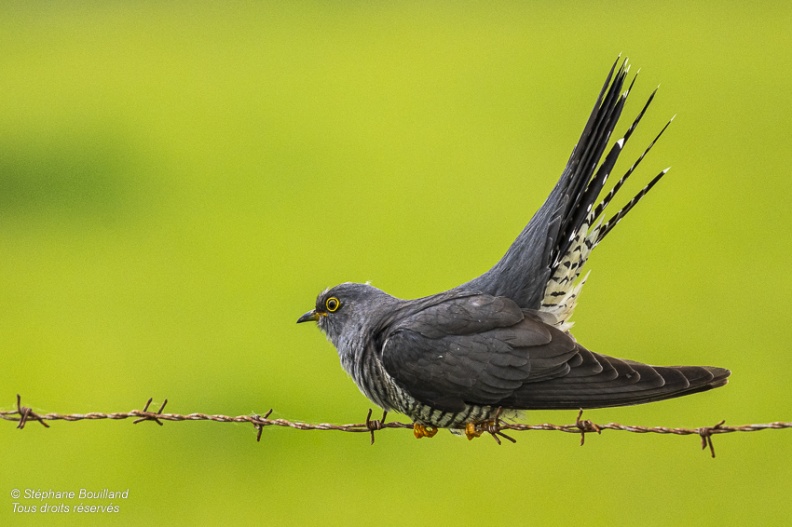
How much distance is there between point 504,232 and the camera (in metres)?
16.9

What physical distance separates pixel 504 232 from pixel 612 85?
40.0 feet

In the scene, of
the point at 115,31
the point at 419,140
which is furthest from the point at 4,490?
the point at 115,31

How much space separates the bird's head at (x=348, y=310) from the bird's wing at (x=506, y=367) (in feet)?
1.48

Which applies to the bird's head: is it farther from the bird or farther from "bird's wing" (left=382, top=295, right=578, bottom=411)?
"bird's wing" (left=382, top=295, right=578, bottom=411)

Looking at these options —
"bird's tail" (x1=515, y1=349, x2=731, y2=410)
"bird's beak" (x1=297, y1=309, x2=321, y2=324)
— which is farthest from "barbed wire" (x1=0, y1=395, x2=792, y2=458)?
"bird's beak" (x1=297, y1=309, x2=321, y2=324)

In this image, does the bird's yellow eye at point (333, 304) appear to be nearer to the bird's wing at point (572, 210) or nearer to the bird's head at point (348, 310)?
the bird's head at point (348, 310)

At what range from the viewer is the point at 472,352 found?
15.1 feet

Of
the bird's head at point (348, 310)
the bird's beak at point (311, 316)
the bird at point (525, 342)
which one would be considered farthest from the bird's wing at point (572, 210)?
the bird's beak at point (311, 316)

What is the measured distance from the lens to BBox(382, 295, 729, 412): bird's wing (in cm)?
433

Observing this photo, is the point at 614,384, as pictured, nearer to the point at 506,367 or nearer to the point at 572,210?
the point at 506,367

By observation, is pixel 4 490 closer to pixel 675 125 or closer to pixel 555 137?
pixel 555 137

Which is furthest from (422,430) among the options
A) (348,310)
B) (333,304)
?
(333,304)

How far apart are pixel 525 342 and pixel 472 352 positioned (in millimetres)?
251

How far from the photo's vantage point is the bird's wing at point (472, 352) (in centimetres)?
451
